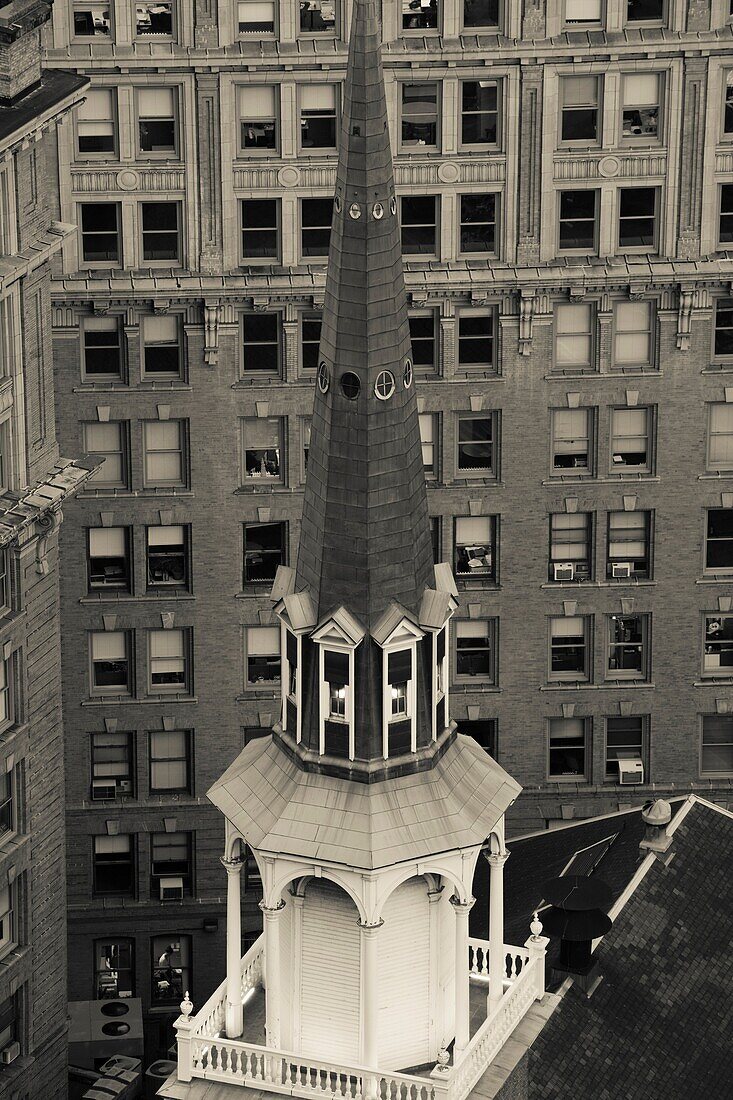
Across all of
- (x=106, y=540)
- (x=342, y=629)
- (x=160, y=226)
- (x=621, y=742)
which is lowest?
(x=621, y=742)

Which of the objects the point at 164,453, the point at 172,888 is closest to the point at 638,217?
the point at 164,453

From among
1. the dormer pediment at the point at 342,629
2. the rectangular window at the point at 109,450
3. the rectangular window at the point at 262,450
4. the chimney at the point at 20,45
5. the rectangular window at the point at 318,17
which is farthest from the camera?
the rectangular window at the point at 262,450

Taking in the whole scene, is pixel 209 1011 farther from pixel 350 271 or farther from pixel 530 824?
pixel 530 824

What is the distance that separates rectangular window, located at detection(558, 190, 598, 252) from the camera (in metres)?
145

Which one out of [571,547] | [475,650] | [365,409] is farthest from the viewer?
[475,650]

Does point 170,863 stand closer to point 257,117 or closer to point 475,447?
point 475,447

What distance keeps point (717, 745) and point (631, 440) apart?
641 inches

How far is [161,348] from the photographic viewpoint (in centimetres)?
14562

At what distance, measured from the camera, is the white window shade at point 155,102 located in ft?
464

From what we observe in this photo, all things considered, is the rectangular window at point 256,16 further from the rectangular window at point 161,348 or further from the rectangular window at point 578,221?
the rectangular window at point 578,221

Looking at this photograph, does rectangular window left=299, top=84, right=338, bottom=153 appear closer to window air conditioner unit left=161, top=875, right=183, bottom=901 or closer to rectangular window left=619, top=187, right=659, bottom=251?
rectangular window left=619, top=187, right=659, bottom=251

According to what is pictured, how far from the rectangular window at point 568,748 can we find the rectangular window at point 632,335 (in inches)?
709

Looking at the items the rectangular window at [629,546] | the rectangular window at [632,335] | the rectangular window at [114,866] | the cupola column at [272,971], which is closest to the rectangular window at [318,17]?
the rectangular window at [632,335]

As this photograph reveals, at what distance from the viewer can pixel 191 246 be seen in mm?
143625
